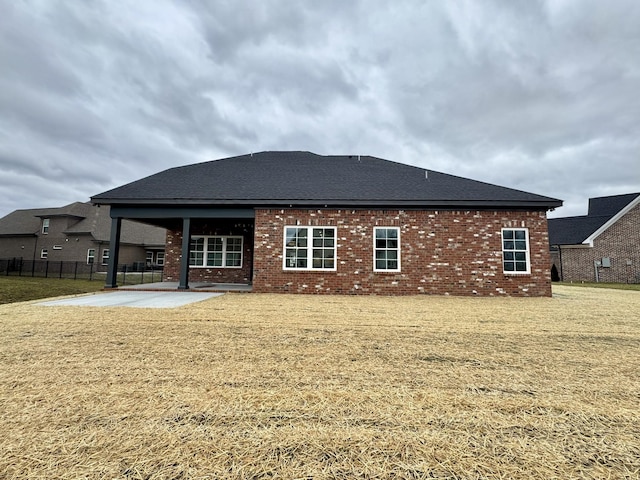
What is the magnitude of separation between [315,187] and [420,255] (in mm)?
4549

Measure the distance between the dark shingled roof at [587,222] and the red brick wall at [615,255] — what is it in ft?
2.40

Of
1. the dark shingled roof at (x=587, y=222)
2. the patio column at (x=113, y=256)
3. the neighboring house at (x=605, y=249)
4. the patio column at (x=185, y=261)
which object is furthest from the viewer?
the dark shingled roof at (x=587, y=222)

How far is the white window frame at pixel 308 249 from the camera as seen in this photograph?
34.4 ft

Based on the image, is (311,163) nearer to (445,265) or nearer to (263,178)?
(263,178)

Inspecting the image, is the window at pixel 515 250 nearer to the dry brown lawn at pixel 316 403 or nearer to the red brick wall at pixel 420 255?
the red brick wall at pixel 420 255

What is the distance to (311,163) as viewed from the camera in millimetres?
14039

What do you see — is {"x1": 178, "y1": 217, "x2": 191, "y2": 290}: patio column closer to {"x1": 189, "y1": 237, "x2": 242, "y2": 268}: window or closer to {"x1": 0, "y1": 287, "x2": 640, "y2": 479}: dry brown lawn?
{"x1": 189, "y1": 237, "x2": 242, "y2": 268}: window

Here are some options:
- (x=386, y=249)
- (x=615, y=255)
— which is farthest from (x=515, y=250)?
(x=615, y=255)

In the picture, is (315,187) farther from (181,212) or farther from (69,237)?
(69,237)

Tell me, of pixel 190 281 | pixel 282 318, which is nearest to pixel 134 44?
pixel 190 281

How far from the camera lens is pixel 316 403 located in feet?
7.34

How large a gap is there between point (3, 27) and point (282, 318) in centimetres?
1699

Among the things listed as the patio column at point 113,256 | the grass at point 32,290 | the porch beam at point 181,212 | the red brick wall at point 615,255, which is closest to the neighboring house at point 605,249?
the red brick wall at point 615,255

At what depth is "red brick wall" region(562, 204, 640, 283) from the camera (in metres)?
20.7
